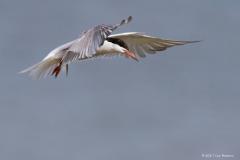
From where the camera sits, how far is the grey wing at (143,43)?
17.9 m

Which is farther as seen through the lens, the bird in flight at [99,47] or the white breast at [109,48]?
the white breast at [109,48]

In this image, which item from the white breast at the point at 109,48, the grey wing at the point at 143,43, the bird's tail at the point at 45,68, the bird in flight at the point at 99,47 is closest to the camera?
the bird in flight at the point at 99,47

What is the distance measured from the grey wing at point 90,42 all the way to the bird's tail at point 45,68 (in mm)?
1454

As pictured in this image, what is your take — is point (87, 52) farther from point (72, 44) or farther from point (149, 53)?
point (149, 53)

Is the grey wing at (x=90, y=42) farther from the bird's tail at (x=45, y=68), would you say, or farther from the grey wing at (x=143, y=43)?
the grey wing at (x=143, y=43)

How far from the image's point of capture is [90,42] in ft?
46.9

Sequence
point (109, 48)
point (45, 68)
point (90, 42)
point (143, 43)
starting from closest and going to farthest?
point (90, 42)
point (45, 68)
point (109, 48)
point (143, 43)

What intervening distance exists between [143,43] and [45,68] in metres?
2.56

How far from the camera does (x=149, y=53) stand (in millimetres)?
18297

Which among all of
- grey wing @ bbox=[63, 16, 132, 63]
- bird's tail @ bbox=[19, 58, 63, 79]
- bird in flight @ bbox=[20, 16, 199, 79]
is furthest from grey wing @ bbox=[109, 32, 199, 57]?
grey wing @ bbox=[63, 16, 132, 63]

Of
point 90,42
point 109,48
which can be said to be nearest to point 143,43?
point 109,48

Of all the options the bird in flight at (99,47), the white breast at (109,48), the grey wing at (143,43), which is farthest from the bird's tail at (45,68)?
the grey wing at (143,43)

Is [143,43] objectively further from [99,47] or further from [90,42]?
[90,42]

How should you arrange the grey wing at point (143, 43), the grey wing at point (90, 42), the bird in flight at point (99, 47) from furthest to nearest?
the grey wing at point (143, 43)
the bird in flight at point (99, 47)
the grey wing at point (90, 42)
